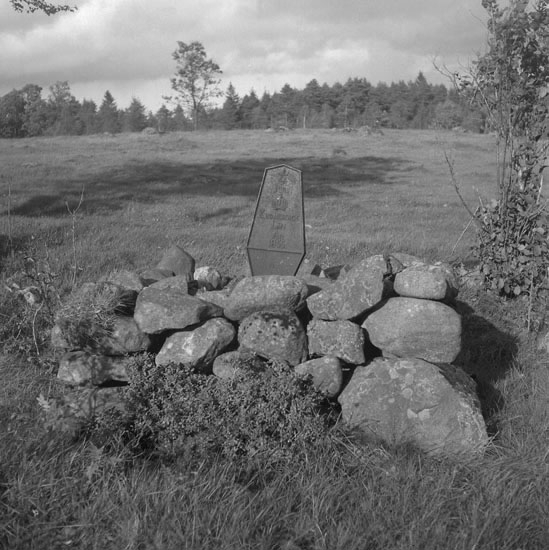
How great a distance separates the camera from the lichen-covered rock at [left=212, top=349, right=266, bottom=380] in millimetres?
4309

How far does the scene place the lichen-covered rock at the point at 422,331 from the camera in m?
4.48

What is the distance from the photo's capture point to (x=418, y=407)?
13.4ft

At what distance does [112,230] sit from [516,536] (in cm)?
828

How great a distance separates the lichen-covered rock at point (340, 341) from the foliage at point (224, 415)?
14.6 inches

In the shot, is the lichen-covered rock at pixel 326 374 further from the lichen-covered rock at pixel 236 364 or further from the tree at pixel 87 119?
the tree at pixel 87 119

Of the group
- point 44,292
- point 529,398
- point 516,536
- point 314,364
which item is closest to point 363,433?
point 314,364

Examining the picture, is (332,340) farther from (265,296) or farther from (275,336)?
(265,296)

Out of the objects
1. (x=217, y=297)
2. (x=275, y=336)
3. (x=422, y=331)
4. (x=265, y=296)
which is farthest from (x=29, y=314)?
(x=422, y=331)

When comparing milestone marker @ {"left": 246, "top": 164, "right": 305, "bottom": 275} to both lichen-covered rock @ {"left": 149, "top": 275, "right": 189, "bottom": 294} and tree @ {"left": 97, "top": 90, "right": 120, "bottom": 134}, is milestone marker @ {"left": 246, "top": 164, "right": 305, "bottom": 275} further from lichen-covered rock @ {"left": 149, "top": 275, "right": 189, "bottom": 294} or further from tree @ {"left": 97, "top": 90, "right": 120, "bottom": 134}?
tree @ {"left": 97, "top": 90, "right": 120, "bottom": 134}

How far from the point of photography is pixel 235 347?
191 inches

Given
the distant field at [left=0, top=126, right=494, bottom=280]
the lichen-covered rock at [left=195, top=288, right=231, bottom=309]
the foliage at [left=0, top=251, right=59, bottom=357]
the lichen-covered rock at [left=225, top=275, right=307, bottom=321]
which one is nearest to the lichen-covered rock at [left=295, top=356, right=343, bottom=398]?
the lichen-covered rock at [left=225, top=275, right=307, bottom=321]

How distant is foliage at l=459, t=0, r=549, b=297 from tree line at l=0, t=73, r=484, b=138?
64.6m

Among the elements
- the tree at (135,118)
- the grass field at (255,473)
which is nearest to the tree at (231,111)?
the tree at (135,118)

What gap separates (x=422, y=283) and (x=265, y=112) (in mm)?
83315
